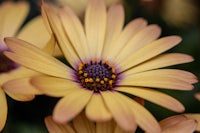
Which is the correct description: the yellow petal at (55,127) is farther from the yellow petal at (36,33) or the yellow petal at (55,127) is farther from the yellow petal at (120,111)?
the yellow petal at (36,33)

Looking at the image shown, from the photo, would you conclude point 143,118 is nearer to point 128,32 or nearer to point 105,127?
point 105,127

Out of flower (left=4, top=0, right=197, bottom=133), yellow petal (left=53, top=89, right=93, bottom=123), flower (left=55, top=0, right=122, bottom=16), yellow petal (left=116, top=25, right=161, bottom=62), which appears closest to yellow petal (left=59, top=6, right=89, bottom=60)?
flower (left=4, top=0, right=197, bottom=133)

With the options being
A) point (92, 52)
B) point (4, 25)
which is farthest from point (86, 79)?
point (4, 25)

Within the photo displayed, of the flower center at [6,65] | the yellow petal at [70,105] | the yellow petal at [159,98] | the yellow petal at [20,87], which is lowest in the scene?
the flower center at [6,65]

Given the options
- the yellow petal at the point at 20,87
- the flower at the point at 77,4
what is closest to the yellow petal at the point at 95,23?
the yellow petal at the point at 20,87

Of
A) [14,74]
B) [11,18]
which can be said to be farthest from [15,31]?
[14,74]

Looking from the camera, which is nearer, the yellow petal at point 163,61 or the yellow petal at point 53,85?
the yellow petal at point 53,85

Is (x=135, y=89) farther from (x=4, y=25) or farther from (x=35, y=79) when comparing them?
(x=4, y=25)
